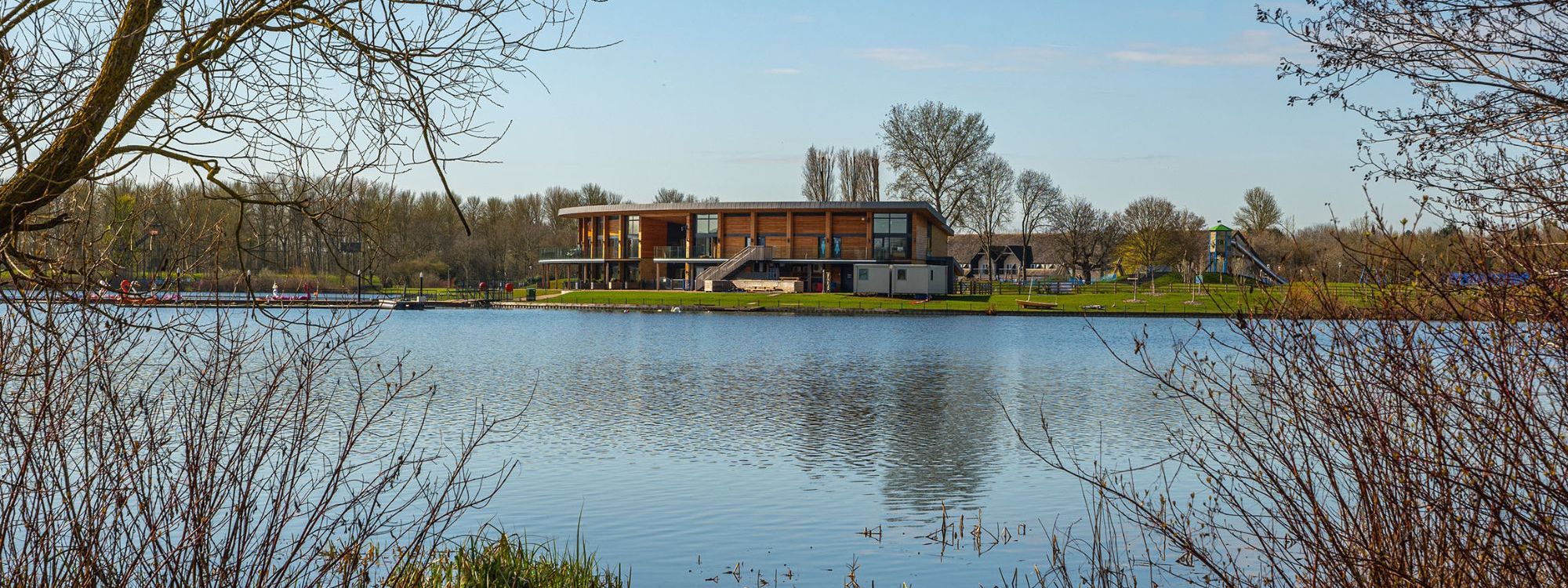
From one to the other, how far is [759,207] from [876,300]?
9.56 metres

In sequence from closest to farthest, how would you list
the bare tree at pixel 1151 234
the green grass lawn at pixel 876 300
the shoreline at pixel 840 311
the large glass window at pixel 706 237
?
1. the shoreline at pixel 840 311
2. the green grass lawn at pixel 876 300
3. the large glass window at pixel 706 237
4. the bare tree at pixel 1151 234

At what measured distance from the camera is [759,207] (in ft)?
200

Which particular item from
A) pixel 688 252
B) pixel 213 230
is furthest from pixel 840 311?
pixel 213 230

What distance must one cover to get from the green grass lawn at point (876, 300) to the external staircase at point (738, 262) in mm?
1505

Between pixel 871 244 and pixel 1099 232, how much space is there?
28124 mm

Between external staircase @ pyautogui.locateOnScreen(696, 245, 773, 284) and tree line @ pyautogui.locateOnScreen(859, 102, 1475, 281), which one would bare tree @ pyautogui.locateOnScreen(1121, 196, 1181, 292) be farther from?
external staircase @ pyautogui.locateOnScreen(696, 245, 773, 284)

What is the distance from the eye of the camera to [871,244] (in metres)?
59.8

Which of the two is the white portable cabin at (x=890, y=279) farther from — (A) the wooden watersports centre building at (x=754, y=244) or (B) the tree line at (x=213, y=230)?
(B) the tree line at (x=213, y=230)

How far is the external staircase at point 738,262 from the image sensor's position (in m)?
59.9

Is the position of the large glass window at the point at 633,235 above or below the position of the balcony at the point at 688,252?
above

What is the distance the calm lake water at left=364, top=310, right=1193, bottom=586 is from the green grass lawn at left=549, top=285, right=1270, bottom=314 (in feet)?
62.2

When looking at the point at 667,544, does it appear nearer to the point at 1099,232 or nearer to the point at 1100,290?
the point at 1100,290

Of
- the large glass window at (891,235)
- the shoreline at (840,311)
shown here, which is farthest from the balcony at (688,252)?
the shoreline at (840,311)

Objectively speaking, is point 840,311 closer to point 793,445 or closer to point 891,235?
point 891,235
